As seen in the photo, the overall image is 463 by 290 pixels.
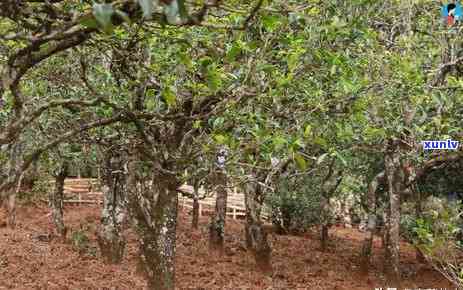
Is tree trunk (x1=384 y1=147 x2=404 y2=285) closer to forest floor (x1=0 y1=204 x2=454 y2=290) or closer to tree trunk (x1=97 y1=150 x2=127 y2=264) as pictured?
forest floor (x1=0 y1=204 x2=454 y2=290)

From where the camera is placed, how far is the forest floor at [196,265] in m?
11.5

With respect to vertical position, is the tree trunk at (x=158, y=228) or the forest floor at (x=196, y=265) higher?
the tree trunk at (x=158, y=228)

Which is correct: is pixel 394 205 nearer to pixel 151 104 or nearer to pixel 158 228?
pixel 158 228

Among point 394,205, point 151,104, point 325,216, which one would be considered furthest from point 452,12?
point 325,216

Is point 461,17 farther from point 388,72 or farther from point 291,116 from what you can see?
point 291,116

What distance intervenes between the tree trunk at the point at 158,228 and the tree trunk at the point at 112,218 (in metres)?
4.31

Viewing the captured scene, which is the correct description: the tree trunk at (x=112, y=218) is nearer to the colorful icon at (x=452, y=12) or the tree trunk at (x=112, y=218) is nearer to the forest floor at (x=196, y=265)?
the forest floor at (x=196, y=265)

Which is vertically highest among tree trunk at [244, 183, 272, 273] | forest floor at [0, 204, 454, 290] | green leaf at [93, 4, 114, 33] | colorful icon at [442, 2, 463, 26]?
colorful icon at [442, 2, 463, 26]

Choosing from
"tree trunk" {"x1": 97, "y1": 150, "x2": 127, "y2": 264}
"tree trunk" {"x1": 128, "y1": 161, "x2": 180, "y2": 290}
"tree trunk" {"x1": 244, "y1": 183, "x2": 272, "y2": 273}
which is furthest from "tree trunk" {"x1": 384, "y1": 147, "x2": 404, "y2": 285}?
"tree trunk" {"x1": 128, "y1": 161, "x2": 180, "y2": 290}

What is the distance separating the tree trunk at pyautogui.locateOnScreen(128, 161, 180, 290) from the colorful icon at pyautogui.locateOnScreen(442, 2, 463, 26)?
645cm

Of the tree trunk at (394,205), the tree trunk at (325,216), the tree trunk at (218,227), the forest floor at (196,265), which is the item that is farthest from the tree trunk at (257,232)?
the tree trunk at (325,216)

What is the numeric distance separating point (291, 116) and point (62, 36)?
4029mm

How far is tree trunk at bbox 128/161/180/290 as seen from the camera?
24.9ft

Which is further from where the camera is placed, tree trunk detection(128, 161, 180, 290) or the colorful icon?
the colorful icon
